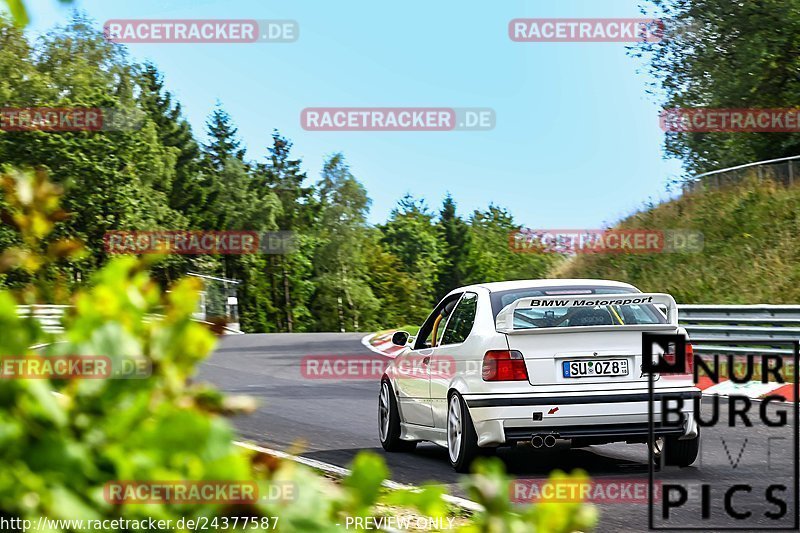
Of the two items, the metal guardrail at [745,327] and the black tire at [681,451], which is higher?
the metal guardrail at [745,327]

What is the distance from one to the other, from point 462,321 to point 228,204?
269 ft

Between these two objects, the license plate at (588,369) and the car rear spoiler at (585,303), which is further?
the license plate at (588,369)

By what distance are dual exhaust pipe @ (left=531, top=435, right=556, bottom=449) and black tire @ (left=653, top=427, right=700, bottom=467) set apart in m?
0.95

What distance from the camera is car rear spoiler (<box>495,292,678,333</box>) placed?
29.9 feet

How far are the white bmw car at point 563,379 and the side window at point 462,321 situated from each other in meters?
0.17

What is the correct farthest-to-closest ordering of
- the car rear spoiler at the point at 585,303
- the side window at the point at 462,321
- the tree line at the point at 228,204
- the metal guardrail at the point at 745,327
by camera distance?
the tree line at the point at 228,204 < the metal guardrail at the point at 745,327 < the side window at the point at 462,321 < the car rear spoiler at the point at 585,303

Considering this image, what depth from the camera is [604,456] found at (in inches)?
419

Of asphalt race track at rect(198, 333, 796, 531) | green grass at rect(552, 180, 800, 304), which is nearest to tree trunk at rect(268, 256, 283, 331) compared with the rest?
green grass at rect(552, 180, 800, 304)

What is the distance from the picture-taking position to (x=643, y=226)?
3753cm

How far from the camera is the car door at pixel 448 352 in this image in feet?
33.3

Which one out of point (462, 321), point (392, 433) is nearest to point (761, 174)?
point (392, 433)

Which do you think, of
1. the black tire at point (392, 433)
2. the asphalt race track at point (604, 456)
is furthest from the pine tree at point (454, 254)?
the black tire at point (392, 433)

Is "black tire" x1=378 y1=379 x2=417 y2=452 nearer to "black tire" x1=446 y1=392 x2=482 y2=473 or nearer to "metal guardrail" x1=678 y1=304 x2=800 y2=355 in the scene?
"black tire" x1=446 y1=392 x2=482 y2=473

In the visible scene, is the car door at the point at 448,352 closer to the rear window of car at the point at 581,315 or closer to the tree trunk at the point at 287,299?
the rear window of car at the point at 581,315
